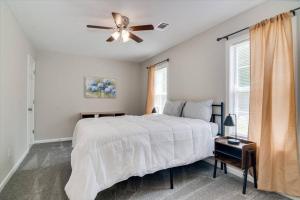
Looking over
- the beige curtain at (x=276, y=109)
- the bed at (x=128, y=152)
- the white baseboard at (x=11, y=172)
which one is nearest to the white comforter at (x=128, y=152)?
the bed at (x=128, y=152)

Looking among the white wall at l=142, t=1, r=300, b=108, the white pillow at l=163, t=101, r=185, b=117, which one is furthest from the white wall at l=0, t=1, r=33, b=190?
the white wall at l=142, t=1, r=300, b=108

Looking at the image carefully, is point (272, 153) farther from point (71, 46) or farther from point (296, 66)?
point (71, 46)

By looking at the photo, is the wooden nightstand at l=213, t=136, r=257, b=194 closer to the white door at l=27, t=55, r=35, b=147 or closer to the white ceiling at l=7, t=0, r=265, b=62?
the white ceiling at l=7, t=0, r=265, b=62

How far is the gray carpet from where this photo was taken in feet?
6.74

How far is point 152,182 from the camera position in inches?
94.6

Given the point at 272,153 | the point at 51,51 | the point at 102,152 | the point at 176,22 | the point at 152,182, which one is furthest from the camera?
the point at 51,51

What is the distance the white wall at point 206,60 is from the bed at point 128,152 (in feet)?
2.86

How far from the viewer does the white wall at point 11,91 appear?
227 cm

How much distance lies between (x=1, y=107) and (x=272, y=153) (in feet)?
11.5

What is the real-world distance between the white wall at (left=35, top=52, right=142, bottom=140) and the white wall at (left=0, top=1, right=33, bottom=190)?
1.29m

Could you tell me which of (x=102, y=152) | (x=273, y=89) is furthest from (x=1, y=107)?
(x=273, y=89)

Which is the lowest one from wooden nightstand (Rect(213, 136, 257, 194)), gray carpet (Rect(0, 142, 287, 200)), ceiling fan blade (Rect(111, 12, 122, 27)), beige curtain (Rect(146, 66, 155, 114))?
gray carpet (Rect(0, 142, 287, 200))

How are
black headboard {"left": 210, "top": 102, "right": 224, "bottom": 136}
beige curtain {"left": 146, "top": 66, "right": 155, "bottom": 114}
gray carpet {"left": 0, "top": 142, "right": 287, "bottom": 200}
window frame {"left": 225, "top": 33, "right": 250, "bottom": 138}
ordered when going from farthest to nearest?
beige curtain {"left": 146, "top": 66, "right": 155, "bottom": 114} → black headboard {"left": 210, "top": 102, "right": 224, "bottom": 136} → window frame {"left": 225, "top": 33, "right": 250, "bottom": 138} → gray carpet {"left": 0, "top": 142, "right": 287, "bottom": 200}

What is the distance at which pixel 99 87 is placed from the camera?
17.5 feet
